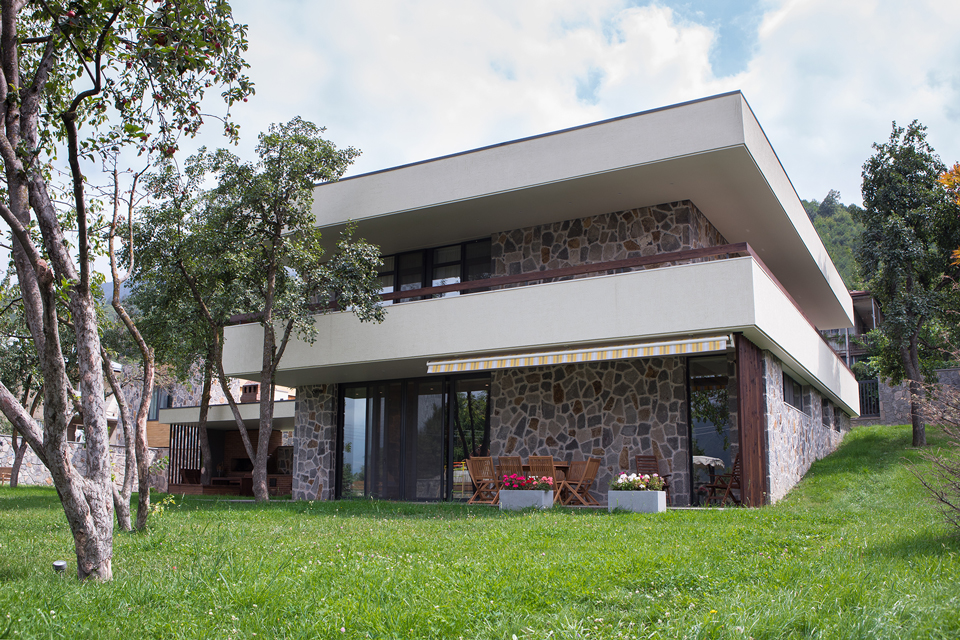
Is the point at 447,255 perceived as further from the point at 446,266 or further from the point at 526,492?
the point at 526,492

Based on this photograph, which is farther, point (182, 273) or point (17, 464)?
point (17, 464)

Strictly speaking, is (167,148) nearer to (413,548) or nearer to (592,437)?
(413,548)

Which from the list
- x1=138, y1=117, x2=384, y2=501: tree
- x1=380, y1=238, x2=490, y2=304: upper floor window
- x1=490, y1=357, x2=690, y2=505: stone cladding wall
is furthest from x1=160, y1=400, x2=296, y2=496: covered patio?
x1=490, y1=357, x2=690, y2=505: stone cladding wall

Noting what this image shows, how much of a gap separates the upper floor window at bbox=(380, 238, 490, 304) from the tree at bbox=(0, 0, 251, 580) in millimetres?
8120

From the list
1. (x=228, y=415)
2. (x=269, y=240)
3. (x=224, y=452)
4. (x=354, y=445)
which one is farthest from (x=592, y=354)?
(x=224, y=452)

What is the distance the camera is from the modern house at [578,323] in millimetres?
10891

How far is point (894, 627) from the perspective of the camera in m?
3.35

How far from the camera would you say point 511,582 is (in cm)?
466

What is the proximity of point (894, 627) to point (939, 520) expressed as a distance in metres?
4.65

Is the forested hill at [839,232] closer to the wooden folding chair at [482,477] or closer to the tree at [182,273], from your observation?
the wooden folding chair at [482,477]

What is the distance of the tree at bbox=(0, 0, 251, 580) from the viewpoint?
4809 millimetres

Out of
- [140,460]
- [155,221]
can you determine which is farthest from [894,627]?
[155,221]

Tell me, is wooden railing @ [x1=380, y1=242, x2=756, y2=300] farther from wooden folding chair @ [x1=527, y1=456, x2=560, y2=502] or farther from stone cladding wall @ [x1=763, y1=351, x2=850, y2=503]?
wooden folding chair @ [x1=527, y1=456, x2=560, y2=502]

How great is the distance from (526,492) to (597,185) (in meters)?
5.25
